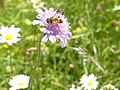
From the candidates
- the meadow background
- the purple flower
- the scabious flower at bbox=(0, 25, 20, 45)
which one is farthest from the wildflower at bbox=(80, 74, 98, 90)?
the purple flower

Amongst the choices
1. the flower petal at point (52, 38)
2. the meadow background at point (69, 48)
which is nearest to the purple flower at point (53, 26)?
the flower petal at point (52, 38)

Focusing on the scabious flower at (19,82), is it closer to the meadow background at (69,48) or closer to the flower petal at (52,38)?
the meadow background at (69,48)

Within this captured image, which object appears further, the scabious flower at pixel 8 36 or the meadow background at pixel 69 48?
the meadow background at pixel 69 48

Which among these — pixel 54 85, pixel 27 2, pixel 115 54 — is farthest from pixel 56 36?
pixel 27 2

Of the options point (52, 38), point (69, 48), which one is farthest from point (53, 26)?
point (69, 48)

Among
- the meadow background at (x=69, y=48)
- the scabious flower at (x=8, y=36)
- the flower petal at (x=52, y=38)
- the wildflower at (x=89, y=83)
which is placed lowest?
the flower petal at (x=52, y=38)

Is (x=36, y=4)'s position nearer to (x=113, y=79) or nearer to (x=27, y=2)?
(x=27, y=2)
